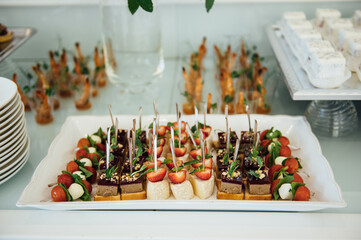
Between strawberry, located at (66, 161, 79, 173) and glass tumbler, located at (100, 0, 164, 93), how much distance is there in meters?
0.67

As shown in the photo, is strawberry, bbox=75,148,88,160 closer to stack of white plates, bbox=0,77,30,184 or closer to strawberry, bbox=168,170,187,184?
stack of white plates, bbox=0,77,30,184

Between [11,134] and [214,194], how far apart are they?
76 centimetres

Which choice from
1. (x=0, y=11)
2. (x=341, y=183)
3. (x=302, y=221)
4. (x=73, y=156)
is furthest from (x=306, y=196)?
(x=0, y=11)

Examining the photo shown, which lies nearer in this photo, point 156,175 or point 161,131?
point 156,175

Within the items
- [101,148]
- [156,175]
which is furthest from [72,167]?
[156,175]

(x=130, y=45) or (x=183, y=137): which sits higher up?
(x=130, y=45)

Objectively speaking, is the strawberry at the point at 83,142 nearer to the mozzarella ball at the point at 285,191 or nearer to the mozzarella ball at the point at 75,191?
the mozzarella ball at the point at 75,191

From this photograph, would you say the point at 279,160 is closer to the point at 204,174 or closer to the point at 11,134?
the point at 204,174

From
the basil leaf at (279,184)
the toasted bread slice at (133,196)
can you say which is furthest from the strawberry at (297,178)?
the toasted bread slice at (133,196)

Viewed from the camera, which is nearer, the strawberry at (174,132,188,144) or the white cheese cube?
the white cheese cube

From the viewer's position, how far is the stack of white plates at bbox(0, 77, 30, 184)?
1.31 m

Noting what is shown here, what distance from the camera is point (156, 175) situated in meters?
1.30

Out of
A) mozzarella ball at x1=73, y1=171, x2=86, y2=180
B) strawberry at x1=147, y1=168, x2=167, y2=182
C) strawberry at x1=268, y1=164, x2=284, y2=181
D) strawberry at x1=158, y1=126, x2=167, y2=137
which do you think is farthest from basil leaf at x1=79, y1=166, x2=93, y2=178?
strawberry at x1=268, y1=164, x2=284, y2=181

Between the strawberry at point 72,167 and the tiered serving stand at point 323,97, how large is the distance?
86 centimetres
